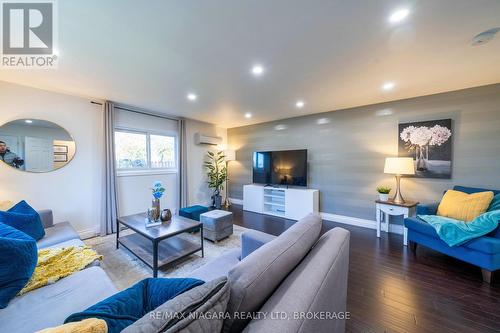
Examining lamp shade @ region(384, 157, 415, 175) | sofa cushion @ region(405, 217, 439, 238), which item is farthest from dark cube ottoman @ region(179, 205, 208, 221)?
A: lamp shade @ region(384, 157, 415, 175)

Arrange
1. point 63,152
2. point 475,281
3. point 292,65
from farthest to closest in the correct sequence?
point 63,152, point 292,65, point 475,281

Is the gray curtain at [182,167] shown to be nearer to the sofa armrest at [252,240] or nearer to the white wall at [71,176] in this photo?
the white wall at [71,176]

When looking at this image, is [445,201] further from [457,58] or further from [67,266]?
[67,266]

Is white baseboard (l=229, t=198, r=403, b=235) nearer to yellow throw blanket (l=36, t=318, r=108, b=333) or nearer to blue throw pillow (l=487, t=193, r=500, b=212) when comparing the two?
blue throw pillow (l=487, t=193, r=500, b=212)

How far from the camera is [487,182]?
2758 millimetres

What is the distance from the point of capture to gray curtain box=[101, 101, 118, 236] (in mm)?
3357

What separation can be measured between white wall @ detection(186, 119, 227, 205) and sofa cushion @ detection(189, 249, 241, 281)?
11.2 ft

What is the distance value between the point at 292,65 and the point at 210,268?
7.45ft

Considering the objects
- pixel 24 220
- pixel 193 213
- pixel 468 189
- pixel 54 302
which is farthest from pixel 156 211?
pixel 468 189

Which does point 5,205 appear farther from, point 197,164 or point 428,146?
point 428,146

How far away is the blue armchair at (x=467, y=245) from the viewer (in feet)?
6.32

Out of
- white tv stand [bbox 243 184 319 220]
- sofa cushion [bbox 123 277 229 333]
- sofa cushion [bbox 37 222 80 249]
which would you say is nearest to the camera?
sofa cushion [bbox 123 277 229 333]

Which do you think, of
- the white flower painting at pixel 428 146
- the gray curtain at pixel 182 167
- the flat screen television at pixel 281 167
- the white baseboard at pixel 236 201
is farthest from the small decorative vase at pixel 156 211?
the white flower painting at pixel 428 146

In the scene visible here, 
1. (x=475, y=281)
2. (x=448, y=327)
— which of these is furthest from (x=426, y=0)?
(x=475, y=281)
